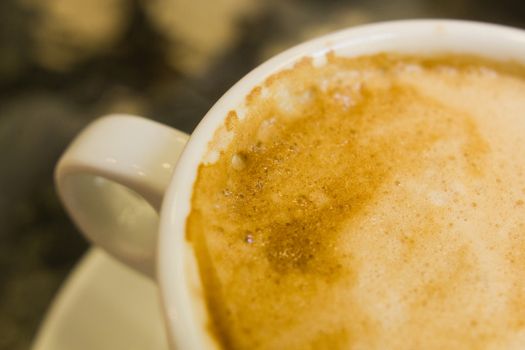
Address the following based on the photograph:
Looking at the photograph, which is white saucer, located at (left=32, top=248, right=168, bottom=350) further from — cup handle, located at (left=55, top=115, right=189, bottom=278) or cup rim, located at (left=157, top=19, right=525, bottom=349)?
cup rim, located at (left=157, top=19, right=525, bottom=349)

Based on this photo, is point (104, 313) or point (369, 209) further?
point (104, 313)

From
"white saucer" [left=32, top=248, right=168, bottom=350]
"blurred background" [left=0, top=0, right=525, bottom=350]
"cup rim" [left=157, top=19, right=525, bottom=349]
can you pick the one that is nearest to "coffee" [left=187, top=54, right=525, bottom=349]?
"cup rim" [left=157, top=19, right=525, bottom=349]

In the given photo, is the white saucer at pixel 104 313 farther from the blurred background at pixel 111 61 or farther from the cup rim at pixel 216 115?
→ the cup rim at pixel 216 115

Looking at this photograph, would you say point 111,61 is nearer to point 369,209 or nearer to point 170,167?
point 170,167

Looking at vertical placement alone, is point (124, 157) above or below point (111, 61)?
below

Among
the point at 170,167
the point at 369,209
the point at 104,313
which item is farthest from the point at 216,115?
the point at 104,313

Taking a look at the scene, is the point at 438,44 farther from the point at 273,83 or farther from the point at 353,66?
the point at 273,83
